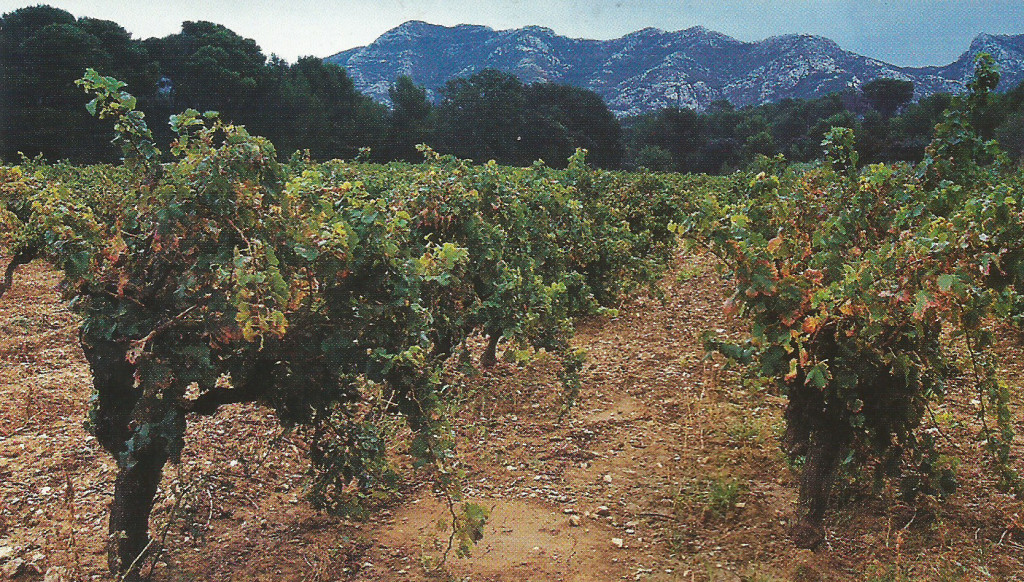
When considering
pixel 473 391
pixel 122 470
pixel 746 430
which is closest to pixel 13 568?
pixel 122 470

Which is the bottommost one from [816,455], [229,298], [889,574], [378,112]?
[889,574]

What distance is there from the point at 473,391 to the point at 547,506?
2.31 m

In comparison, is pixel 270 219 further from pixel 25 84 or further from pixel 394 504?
pixel 25 84

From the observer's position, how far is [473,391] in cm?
758

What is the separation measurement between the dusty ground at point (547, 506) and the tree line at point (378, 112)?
26.8 metres

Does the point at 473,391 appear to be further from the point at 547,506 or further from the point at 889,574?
the point at 889,574

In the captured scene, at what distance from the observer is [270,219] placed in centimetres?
338

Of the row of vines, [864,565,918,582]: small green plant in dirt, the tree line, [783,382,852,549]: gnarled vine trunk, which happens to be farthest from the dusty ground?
the tree line

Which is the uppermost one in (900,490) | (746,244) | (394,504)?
(746,244)

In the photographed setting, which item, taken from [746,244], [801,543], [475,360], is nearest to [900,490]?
[801,543]

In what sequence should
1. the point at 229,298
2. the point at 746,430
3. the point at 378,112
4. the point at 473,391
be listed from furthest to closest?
1. the point at 378,112
2. the point at 473,391
3. the point at 746,430
4. the point at 229,298

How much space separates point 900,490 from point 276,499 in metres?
4.63

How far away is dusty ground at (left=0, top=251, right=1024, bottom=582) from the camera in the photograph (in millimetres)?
4457

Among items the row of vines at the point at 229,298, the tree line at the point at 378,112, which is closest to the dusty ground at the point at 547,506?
the row of vines at the point at 229,298
